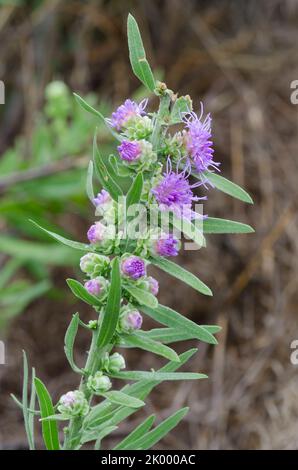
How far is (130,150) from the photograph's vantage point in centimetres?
103

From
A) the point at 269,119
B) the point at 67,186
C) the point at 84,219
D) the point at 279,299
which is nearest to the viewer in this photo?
the point at 67,186

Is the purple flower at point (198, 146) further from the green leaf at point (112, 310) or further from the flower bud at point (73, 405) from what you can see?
the flower bud at point (73, 405)

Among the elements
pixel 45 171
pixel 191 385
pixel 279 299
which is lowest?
pixel 191 385

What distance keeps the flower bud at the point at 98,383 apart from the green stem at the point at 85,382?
0.02 meters

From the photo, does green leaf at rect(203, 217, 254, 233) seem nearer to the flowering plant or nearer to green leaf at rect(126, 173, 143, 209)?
the flowering plant

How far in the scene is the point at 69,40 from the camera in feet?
11.7

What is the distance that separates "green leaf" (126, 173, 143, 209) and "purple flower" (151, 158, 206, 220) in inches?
1.7

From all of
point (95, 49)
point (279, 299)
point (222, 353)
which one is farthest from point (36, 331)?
point (95, 49)

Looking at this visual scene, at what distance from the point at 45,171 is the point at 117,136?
1.50 meters

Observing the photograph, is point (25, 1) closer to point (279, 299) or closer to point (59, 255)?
point (59, 255)

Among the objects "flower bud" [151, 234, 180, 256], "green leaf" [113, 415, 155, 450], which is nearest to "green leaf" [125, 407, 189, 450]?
"green leaf" [113, 415, 155, 450]

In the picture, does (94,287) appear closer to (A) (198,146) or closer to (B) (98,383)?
(B) (98,383)

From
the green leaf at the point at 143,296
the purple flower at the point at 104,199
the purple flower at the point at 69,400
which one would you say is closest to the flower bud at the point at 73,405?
the purple flower at the point at 69,400

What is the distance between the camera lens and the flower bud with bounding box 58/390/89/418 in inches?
43.9
